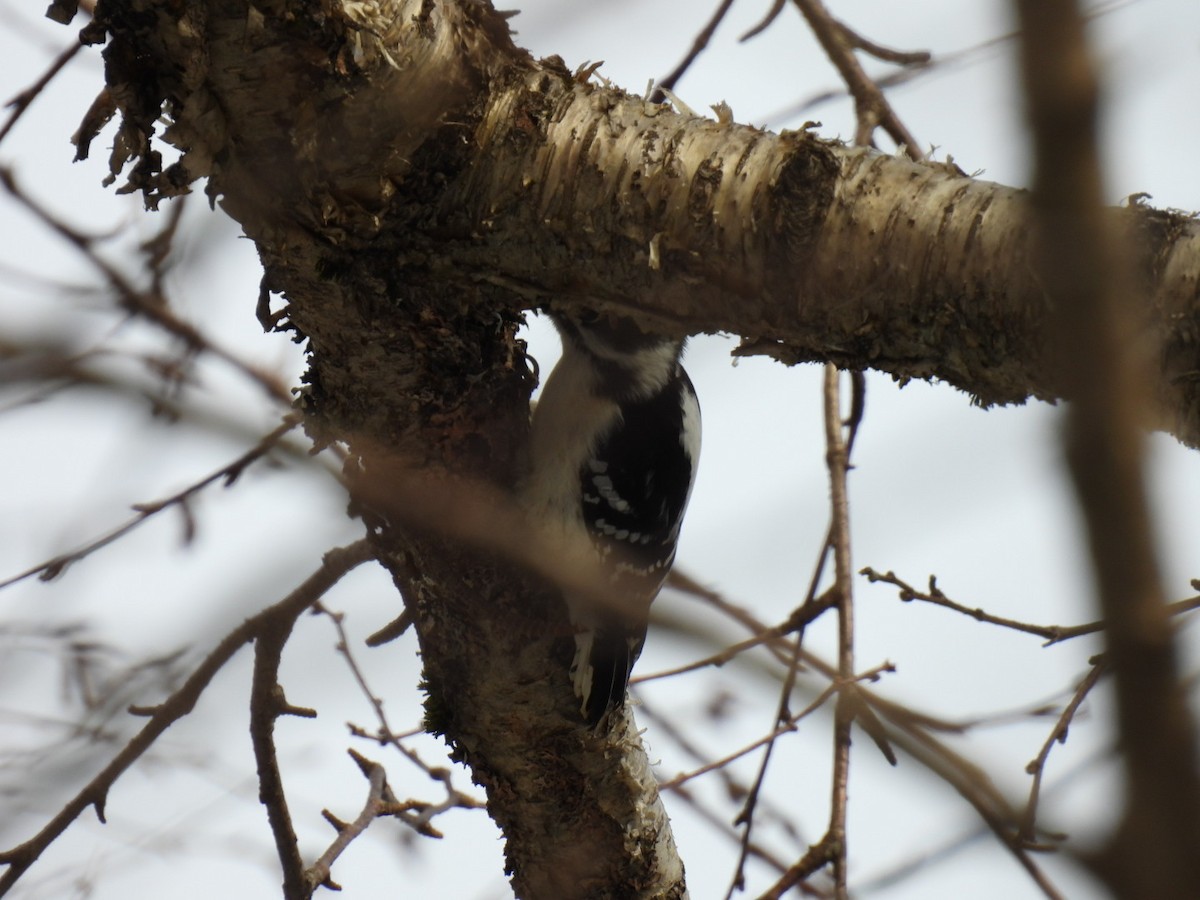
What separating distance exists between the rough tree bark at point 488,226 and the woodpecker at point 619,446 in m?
0.88

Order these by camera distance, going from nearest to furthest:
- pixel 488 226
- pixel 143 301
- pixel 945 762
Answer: pixel 945 762
pixel 488 226
pixel 143 301

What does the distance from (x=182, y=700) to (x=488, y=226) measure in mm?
1226

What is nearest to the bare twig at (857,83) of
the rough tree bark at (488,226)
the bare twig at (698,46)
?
the bare twig at (698,46)

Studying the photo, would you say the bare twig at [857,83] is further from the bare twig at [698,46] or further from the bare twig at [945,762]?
the bare twig at [945,762]

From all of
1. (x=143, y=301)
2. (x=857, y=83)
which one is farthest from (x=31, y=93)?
(x=857, y=83)

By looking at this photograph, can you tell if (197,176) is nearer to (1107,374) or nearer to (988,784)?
(988,784)

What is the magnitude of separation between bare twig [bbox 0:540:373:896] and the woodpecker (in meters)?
0.64

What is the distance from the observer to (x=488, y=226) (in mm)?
2092

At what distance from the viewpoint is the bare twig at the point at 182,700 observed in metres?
2.39

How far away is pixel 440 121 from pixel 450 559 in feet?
2.83

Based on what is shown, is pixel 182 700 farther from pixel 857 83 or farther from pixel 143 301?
pixel 857 83

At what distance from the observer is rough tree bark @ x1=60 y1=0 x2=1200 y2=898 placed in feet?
5.94

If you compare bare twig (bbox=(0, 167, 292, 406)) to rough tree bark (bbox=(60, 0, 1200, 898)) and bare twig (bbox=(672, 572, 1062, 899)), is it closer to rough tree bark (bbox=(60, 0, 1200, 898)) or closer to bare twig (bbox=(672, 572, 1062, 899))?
rough tree bark (bbox=(60, 0, 1200, 898))

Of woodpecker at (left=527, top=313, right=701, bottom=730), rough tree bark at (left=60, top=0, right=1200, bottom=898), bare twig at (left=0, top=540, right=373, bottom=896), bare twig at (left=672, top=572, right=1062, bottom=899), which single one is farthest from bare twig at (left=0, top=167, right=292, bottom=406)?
bare twig at (left=672, top=572, right=1062, bottom=899)
